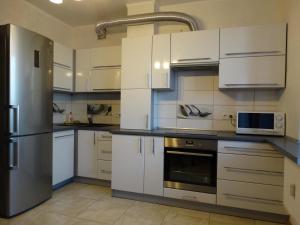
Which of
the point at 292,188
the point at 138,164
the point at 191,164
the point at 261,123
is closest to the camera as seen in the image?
the point at 292,188

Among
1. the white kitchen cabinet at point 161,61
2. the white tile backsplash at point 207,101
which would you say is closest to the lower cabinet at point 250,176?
the white tile backsplash at point 207,101

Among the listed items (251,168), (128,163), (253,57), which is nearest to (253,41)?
(253,57)

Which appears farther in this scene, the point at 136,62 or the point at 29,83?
the point at 136,62

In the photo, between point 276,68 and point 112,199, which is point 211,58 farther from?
point 112,199

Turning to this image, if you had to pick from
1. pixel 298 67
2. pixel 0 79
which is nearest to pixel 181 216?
pixel 298 67

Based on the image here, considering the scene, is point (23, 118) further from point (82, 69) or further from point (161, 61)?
point (161, 61)

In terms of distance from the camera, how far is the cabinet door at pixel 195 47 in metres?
2.55

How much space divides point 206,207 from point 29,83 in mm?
2421

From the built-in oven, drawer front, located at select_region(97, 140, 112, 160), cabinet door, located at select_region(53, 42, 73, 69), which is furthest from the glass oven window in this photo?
cabinet door, located at select_region(53, 42, 73, 69)

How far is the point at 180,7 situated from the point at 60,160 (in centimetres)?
273

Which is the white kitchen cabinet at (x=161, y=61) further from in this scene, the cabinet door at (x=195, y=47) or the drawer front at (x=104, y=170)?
the drawer front at (x=104, y=170)

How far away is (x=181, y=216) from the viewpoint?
7.63ft

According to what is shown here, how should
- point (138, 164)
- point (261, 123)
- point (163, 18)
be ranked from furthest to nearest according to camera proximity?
1. point (163, 18)
2. point (138, 164)
3. point (261, 123)

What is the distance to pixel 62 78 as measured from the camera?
325cm
